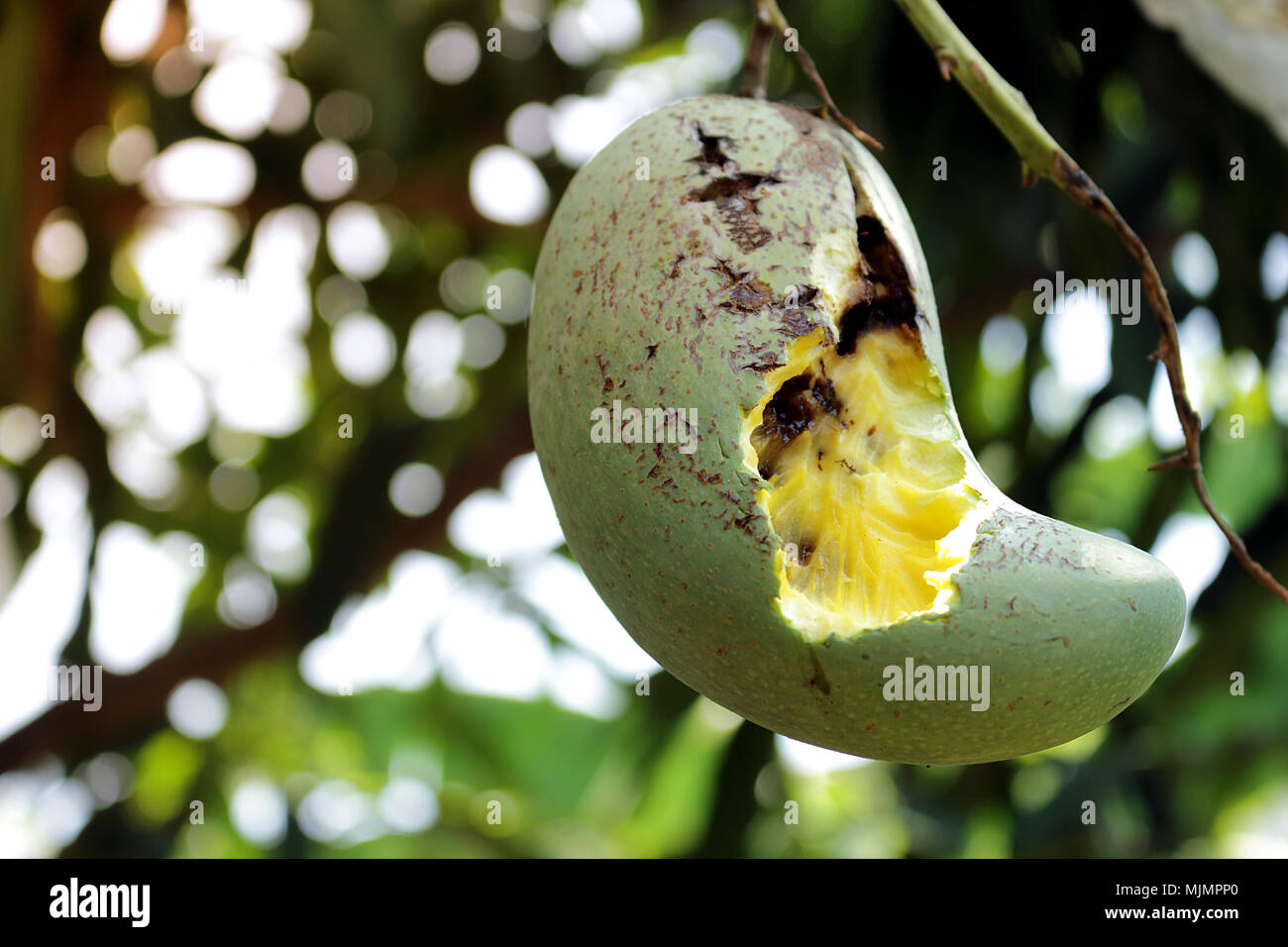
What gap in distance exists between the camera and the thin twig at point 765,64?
2.34ft

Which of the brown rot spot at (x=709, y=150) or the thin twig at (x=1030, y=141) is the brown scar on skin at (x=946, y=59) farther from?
the brown rot spot at (x=709, y=150)

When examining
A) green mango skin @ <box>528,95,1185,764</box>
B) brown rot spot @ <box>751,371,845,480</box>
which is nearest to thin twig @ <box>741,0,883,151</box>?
green mango skin @ <box>528,95,1185,764</box>

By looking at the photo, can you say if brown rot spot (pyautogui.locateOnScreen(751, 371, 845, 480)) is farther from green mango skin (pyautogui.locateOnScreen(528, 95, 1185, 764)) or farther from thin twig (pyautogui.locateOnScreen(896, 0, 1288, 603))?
thin twig (pyautogui.locateOnScreen(896, 0, 1288, 603))

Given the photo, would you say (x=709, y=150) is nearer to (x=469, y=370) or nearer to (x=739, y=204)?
(x=739, y=204)

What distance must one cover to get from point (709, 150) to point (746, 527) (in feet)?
0.79

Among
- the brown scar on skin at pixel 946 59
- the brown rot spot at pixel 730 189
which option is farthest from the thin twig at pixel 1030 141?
the brown rot spot at pixel 730 189

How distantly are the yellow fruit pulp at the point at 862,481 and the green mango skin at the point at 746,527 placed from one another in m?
0.02

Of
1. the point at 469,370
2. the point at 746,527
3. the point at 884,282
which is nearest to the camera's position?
the point at 746,527

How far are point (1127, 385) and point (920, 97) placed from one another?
1.98ft

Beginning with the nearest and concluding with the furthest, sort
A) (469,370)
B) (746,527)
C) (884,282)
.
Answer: (746,527)
(884,282)
(469,370)

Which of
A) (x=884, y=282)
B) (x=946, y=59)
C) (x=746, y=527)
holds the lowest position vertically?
(x=746, y=527)

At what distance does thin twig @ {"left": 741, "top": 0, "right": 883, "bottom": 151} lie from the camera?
28.0 inches

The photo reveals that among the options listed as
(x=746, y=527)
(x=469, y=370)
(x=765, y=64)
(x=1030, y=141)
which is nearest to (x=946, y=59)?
(x=1030, y=141)

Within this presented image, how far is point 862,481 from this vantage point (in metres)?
0.69
